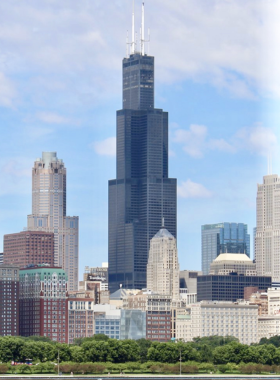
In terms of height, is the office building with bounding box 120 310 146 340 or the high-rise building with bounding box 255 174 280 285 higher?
the high-rise building with bounding box 255 174 280 285

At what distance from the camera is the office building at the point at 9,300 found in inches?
5433

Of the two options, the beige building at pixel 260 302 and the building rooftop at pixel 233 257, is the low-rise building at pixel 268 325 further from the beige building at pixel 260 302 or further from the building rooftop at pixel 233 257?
the building rooftop at pixel 233 257

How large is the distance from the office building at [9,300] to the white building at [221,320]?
1969 centimetres

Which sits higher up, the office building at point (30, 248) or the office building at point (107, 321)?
the office building at point (30, 248)

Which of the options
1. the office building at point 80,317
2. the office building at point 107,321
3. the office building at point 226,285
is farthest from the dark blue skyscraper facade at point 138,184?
the office building at point 80,317

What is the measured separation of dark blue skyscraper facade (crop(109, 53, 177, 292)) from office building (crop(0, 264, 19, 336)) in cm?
4582

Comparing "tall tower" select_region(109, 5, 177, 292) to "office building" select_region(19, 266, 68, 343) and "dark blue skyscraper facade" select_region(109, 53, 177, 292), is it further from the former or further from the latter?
"office building" select_region(19, 266, 68, 343)

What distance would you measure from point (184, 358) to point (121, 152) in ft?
348

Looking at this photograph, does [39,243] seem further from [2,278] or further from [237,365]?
[237,365]

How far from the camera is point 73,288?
600 ft

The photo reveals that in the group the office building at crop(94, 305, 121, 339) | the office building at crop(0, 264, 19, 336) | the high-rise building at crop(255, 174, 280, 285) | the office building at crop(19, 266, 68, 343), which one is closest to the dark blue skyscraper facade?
the high-rise building at crop(255, 174, 280, 285)

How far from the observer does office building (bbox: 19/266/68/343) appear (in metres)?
137

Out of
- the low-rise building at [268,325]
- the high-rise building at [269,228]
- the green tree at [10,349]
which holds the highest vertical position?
the high-rise building at [269,228]

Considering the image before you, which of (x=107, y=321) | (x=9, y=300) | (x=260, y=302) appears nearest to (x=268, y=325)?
(x=260, y=302)
